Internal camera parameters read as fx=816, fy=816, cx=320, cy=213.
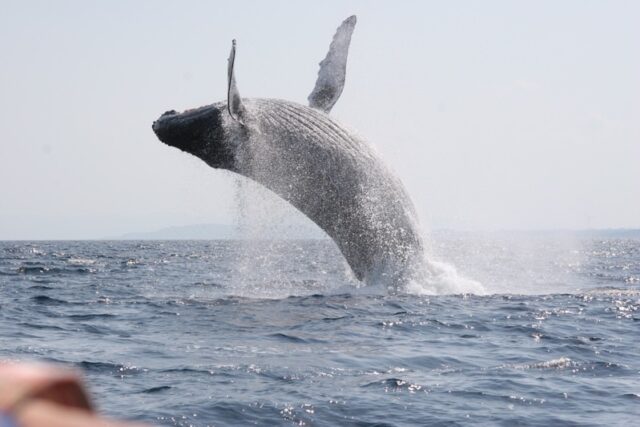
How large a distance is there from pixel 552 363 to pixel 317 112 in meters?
5.38

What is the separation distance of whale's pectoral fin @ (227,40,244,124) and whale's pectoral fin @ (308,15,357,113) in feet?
6.18

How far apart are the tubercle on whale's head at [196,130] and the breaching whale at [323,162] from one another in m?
0.01

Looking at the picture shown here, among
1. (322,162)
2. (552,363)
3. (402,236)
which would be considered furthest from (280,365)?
(402,236)

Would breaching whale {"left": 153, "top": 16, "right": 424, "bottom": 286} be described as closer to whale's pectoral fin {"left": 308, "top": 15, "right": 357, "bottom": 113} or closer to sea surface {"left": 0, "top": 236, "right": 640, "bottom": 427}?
whale's pectoral fin {"left": 308, "top": 15, "right": 357, "bottom": 113}

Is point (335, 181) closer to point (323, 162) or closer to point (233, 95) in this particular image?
point (323, 162)

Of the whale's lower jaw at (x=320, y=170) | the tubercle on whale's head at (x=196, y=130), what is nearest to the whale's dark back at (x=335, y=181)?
the whale's lower jaw at (x=320, y=170)

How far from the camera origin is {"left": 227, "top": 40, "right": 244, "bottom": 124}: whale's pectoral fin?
386 inches

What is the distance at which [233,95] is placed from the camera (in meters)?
10.4

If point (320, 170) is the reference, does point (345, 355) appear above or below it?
below

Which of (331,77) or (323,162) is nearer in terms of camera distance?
(323,162)

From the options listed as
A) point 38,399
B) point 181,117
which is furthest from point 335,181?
point 38,399

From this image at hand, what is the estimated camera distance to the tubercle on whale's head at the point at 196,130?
1045 cm

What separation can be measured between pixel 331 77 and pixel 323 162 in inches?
61.1

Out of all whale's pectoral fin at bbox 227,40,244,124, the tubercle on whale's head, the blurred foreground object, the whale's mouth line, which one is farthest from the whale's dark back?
the blurred foreground object
